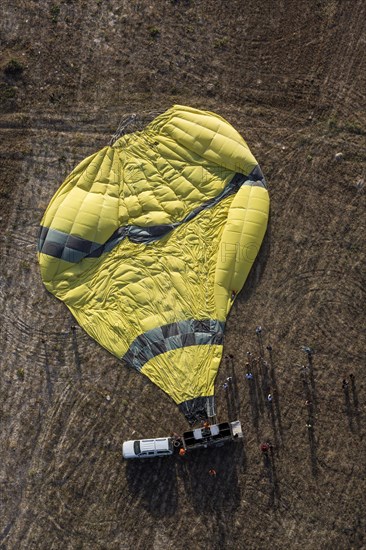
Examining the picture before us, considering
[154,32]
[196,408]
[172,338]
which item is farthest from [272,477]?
[154,32]

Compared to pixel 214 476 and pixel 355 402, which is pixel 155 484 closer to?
pixel 214 476

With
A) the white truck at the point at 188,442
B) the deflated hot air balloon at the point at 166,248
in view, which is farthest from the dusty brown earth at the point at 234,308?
the deflated hot air balloon at the point at 166,248

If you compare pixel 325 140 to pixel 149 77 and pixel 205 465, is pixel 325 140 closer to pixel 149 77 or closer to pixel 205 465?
pixel 149 77

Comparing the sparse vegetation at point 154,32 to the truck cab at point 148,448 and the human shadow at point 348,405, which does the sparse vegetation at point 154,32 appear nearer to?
the human shadow at point 348,405

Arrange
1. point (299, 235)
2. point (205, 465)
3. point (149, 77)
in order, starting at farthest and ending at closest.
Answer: point (149, 77)
point (299, 235)
point (205, 465)

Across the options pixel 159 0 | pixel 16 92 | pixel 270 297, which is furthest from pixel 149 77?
pixel 270 297

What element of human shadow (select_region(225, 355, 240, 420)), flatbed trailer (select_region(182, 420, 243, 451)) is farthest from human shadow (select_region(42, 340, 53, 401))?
human shadow (select_region(225, 355, 240, 420))
